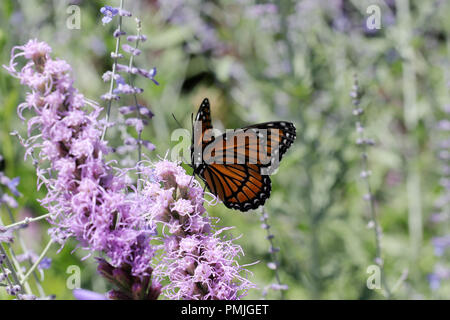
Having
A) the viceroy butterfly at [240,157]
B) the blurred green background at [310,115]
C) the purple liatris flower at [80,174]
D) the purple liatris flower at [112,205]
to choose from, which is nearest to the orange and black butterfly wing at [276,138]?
the viceroy butterfly at [240,157]

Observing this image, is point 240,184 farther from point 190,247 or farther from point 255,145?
point 190,247

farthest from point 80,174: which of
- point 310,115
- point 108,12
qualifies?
point 310,115

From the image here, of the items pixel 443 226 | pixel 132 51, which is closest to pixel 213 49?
pixel 443 226

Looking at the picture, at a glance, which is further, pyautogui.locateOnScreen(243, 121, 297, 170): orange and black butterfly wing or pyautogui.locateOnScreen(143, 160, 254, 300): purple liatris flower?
pyautogui.locateOnScreen(243, 121, 297, 170): orange and black butterfly wing

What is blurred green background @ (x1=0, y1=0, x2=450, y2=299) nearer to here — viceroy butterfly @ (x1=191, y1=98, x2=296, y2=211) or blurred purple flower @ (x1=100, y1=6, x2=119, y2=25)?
viceroy butterfly @ (x1=191, y1=98, x2=296, y2=211)

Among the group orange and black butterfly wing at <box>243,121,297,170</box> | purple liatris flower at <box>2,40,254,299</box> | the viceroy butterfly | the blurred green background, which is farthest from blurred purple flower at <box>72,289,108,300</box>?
the blurred green background
